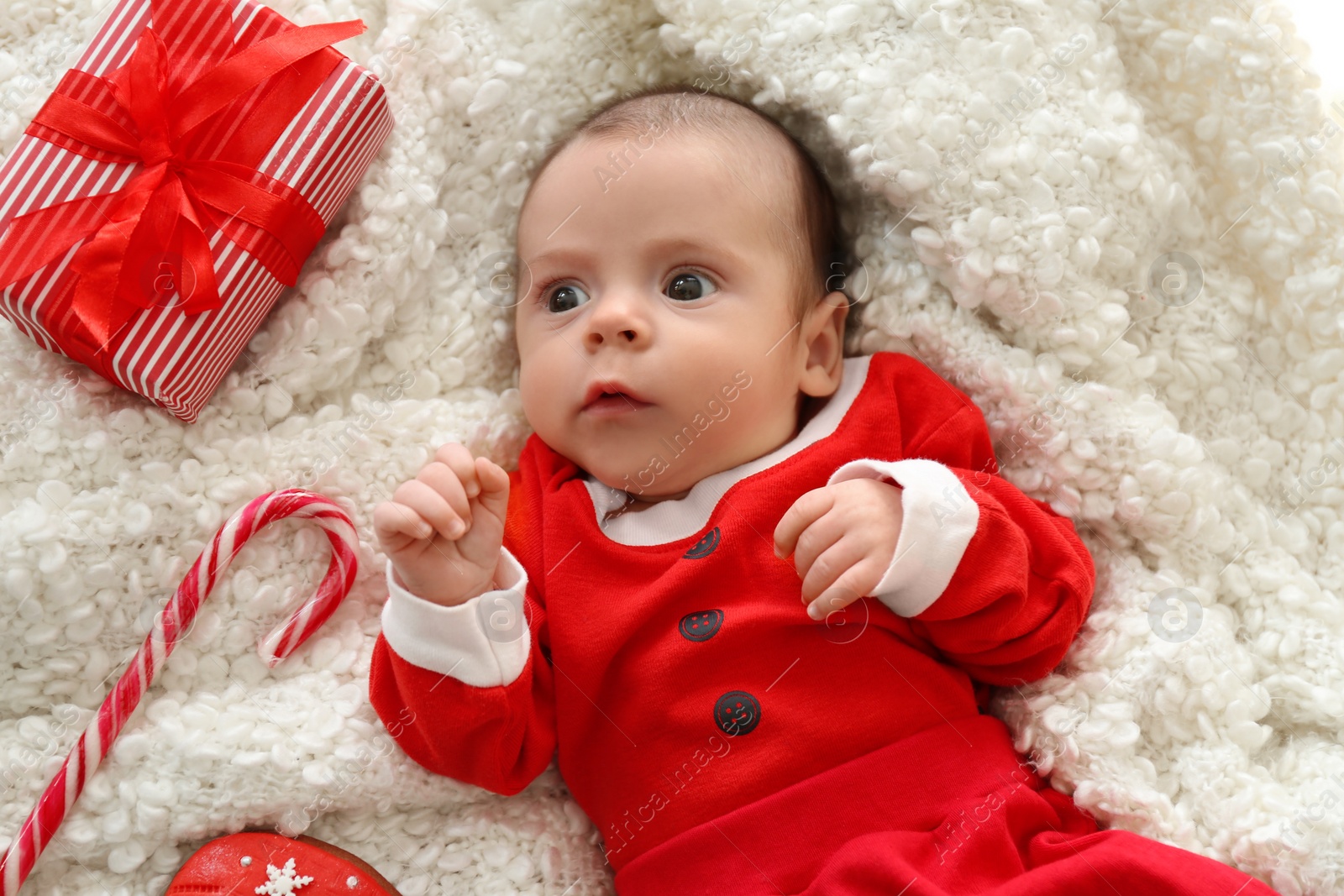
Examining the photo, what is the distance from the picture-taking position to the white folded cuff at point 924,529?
4.03 feet

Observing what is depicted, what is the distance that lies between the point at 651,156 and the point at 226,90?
502 millimetres

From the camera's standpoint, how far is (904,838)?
1.24 m

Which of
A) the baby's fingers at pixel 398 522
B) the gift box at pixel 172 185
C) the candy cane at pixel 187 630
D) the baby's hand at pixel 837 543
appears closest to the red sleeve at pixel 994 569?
the baby's hand at pixel 837 543

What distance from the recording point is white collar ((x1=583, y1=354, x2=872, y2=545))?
141cm

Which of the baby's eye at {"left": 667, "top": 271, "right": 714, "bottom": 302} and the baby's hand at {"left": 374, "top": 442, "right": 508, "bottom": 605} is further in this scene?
the baby's eye at {"left": 667, "top": 271, "right": 714, "bottom": 302}

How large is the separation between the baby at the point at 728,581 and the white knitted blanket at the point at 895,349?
84 mm

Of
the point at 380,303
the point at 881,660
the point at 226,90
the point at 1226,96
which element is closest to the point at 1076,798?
the point at 881,660

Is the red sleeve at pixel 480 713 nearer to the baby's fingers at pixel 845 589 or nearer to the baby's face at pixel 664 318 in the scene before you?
the baby's face at pixel 664 318

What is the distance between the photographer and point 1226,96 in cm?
149

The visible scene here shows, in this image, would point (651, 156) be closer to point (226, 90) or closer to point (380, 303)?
point (380, 303)

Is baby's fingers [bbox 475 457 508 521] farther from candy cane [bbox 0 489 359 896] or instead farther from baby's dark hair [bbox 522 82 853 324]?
baby's dark hair [bbox 522 82 853 324]

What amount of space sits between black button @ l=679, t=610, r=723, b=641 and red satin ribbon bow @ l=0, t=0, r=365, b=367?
65 cm

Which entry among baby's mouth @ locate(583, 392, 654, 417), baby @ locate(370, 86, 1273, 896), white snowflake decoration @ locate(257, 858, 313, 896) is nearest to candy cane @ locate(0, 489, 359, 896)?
baby @ locate(370, 86, 1273, 896)

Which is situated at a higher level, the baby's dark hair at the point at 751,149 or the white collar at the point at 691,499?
the baby's dark hair at the point at 751,149
